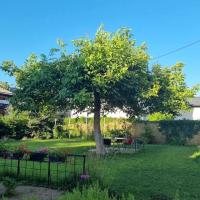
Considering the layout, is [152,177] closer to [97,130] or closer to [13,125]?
[97,130]

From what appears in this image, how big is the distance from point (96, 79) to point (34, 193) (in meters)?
8.54

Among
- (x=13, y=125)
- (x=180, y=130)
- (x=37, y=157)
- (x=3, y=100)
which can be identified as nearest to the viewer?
(x=37, y=157)

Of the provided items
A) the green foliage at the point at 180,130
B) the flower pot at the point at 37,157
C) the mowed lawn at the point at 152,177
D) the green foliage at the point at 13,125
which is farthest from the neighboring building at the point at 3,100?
the flower pot at the point at 37,157

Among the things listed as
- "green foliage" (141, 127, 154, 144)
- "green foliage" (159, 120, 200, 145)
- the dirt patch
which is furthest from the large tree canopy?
"green foliage" (141, 127, 154, 144)

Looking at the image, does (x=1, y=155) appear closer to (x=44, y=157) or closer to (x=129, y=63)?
(x=44, y=157)

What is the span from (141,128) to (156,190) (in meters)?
20.3

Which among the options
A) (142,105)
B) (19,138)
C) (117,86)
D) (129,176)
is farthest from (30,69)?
(19,138)

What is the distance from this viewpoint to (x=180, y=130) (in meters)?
27.1

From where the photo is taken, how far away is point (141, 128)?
29.3 m

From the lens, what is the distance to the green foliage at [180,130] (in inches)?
1052

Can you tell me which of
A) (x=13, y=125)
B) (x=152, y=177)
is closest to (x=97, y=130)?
(x=152, y=177)

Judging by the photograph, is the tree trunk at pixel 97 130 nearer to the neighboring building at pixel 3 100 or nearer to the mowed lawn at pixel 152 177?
the mowed lawn at pixel 152 177

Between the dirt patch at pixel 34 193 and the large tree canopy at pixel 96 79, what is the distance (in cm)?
701

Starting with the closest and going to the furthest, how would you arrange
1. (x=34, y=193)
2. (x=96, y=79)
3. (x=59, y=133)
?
(x=34, y=193), (x=96, y=79), (x=59, y=133)
